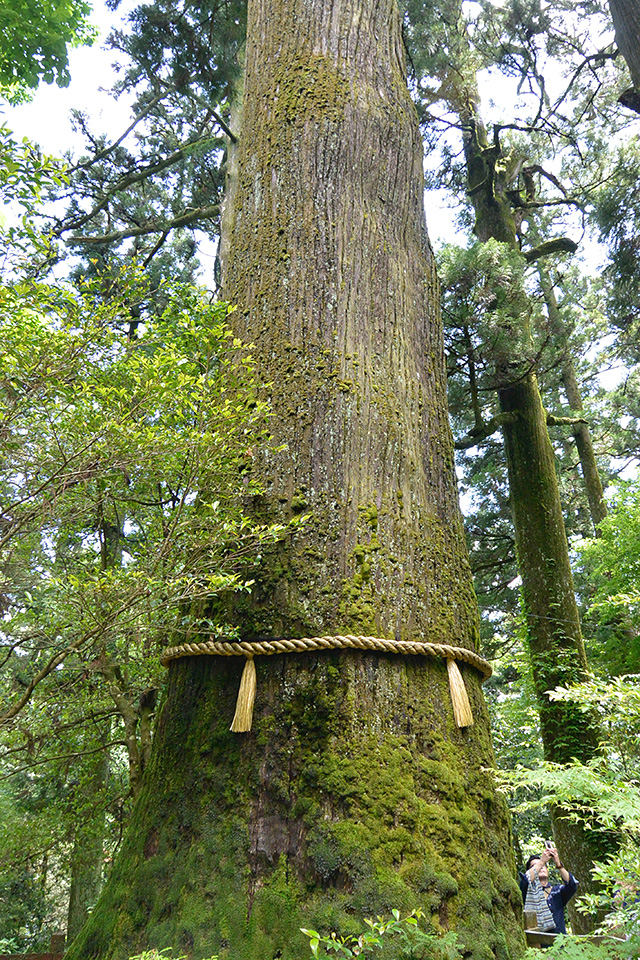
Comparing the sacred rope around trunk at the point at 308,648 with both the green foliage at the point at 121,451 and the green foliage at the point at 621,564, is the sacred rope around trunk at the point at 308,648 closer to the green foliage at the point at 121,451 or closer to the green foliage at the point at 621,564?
the green foliage at the point at 121,451

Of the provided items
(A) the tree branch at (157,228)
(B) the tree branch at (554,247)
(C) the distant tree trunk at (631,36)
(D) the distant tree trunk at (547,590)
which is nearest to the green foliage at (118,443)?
(D) the distant tree trunk at (547,590)

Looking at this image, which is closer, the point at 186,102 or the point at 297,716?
the point at 297,716

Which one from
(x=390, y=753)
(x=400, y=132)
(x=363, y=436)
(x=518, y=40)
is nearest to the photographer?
(x=390, y=753)

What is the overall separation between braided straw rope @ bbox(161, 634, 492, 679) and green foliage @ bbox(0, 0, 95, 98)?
6.05m

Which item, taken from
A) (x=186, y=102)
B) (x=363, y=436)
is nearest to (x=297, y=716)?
(x=363, y=436)

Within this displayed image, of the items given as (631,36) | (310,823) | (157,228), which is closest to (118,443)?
(310,823)

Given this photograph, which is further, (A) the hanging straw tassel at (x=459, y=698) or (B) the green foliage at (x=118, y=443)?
(A) the hanging straw tassel at (x=459, y=698)

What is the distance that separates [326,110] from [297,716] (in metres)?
2.19

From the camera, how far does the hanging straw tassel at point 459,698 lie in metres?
1.67

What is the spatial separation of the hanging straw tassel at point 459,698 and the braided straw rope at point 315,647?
0.04 m

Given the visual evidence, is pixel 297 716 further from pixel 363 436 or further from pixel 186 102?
pixel 186 102

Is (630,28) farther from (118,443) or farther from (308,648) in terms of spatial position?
(308,648)

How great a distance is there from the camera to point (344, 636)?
5.29 feet

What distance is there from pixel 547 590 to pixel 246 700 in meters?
5.41
